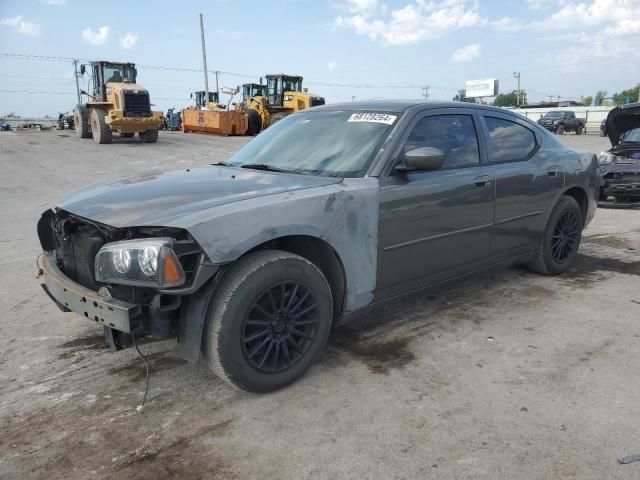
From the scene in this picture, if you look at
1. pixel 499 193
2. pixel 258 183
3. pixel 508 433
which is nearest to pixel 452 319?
pixel 499 193

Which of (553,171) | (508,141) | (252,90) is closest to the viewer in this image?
(508,141)

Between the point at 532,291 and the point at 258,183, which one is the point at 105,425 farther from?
the point at 532,291

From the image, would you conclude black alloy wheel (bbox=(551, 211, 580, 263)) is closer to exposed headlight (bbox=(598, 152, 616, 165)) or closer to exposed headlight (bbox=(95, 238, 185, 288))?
exposed headlight (bbox=(95, 238, 185, 288))

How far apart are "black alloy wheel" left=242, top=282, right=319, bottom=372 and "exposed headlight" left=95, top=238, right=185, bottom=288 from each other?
1.55 feet

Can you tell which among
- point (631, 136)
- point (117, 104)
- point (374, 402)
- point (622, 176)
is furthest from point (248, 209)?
point (117, 104)

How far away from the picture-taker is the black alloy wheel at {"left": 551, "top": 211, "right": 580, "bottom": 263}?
4.71 meters

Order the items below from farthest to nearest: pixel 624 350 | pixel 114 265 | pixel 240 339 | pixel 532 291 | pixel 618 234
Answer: pixel 618 234
pixel 532 291
pixel 624 350
pixel 240 339
pixel 114 265

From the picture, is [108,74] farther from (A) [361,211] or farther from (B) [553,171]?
(A) [361,211]

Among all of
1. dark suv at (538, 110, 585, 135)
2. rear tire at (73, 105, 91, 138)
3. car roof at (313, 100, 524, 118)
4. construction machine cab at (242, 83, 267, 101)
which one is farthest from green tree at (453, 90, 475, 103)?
rear tire at (73, 105, 91, 138)

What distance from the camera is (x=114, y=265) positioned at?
2.38 m

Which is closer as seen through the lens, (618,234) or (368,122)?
(368,122)

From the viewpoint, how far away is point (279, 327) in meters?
2.75

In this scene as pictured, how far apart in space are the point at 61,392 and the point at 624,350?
3402mm

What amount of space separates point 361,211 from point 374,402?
1071 mm
